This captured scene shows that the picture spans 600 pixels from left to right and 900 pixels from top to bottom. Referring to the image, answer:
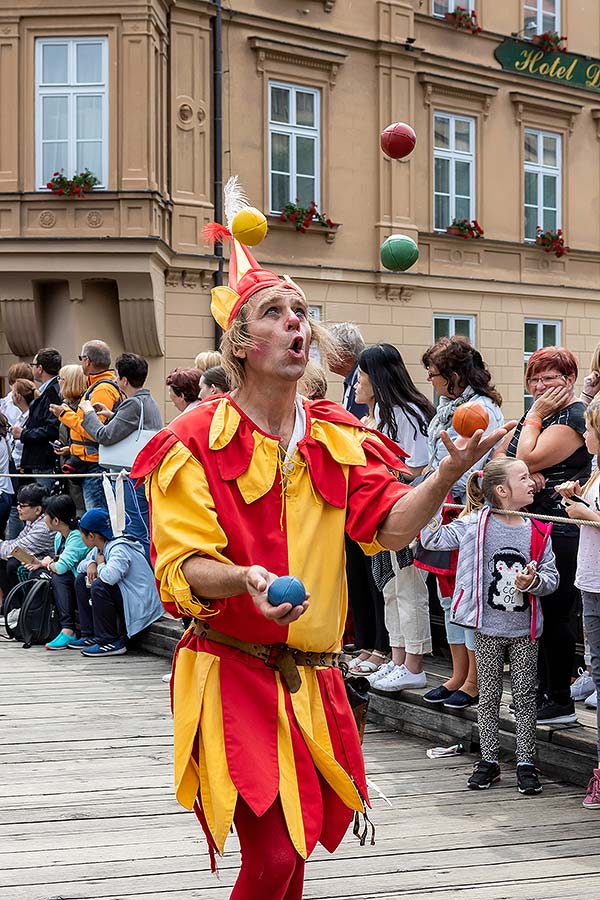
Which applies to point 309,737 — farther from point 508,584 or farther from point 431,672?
point 431,672

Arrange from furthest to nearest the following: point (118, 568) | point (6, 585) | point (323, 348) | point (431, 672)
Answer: point (6, 585) → point (118, 568) → point (431, 672) → point (323, 348)

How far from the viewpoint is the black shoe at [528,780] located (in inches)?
212

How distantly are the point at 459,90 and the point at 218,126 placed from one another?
15.9 feet

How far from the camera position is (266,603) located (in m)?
2.69

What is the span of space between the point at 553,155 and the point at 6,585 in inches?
595

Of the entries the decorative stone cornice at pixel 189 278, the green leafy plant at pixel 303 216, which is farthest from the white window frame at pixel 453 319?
the decorative stone cornice at pixel 189 278

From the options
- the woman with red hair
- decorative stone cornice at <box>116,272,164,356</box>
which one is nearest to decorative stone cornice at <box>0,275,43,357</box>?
decorative stone cornice at <box>116,272,164,356</box>

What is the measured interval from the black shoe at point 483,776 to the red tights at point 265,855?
2.54 m

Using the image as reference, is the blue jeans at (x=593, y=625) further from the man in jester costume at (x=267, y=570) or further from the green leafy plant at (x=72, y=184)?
the green leafy plant at (x=72, y=184)

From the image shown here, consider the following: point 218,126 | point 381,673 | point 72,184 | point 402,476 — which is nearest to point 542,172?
point 218,126

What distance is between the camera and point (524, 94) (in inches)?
856

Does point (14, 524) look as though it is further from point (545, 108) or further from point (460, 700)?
point (545, 108)

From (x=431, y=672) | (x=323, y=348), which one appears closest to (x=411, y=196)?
(x=431, y=672)

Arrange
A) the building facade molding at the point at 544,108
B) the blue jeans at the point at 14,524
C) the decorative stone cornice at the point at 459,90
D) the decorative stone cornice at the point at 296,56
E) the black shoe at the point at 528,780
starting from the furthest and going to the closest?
1. the building facade molding at the point at 544,108
2. the decorative stone cornice at the point at 459,90
3. the decorative stone cornice at the point at 296,56
4. the blue jeans at the point at 14,524
5. the black shoe at the point at 528,780
